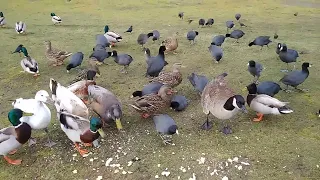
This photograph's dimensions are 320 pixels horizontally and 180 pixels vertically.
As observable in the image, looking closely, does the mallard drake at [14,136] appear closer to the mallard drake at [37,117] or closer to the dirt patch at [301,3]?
the mallard drake at [37,117]

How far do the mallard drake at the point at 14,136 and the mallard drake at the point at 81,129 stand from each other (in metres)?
0.57

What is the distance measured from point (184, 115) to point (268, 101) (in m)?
1.51

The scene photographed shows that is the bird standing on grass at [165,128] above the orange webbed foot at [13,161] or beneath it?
above

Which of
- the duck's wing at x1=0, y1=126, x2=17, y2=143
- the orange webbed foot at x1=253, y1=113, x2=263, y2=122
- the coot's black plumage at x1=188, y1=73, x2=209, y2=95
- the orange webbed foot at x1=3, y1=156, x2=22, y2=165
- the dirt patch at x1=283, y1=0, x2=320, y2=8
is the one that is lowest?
the orange webbed foot at x1=3, y1=156, x2=22, y2=165

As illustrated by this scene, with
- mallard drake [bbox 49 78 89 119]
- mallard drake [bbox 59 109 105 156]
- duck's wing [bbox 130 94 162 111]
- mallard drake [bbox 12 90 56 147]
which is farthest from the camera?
duck's wing [bbox 130 94 162 111]

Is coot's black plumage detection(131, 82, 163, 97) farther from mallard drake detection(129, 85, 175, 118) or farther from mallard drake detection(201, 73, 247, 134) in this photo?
mallard drake detection(201, 73, 247, 134)

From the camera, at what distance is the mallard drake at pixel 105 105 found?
5738 mm

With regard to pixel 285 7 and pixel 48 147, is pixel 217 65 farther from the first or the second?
pixel 285 7

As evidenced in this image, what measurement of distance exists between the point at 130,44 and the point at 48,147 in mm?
6200

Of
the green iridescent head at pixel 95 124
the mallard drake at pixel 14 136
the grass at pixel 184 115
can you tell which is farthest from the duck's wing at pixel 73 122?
the mallard drake at pixel 14 136

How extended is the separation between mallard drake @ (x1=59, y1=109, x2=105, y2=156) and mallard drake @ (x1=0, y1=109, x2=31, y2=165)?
569mm

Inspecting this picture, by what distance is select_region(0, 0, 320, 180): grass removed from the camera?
16.1ft

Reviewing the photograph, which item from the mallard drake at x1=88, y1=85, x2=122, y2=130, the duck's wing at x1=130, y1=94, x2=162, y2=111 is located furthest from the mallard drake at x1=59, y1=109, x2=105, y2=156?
the duck's wing at x1=130, y1=94, x2=162, y2=111

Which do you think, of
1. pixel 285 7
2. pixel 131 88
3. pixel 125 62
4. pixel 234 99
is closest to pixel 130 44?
pixel 125 62
